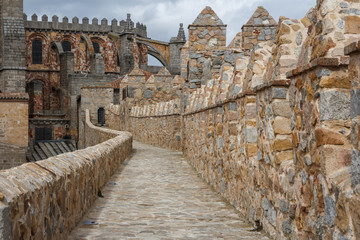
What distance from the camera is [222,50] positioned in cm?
1278

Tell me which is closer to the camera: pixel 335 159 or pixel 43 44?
pixel 335 159

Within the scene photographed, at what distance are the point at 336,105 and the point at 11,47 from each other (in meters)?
36.5

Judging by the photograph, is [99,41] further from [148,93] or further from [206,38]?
[206,38]

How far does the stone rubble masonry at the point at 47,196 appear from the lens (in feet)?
8.78

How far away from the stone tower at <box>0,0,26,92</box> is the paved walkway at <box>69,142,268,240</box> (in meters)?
29.8

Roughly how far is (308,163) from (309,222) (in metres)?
0.39

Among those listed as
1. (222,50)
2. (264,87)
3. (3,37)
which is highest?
(3,37)

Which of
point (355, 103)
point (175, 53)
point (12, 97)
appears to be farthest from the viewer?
point (175, 53)

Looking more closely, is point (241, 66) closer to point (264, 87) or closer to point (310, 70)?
point (264, 87)

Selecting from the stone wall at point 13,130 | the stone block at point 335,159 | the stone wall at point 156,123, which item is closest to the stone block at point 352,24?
the stone block at point 335,159

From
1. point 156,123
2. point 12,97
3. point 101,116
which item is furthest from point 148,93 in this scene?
point 101,116

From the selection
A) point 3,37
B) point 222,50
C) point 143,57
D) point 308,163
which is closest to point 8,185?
point 308,163

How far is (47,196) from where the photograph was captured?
3.44m

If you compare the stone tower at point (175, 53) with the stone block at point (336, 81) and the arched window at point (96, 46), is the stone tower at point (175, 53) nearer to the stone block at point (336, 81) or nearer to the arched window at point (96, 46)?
the arched window at point (96, 46)
